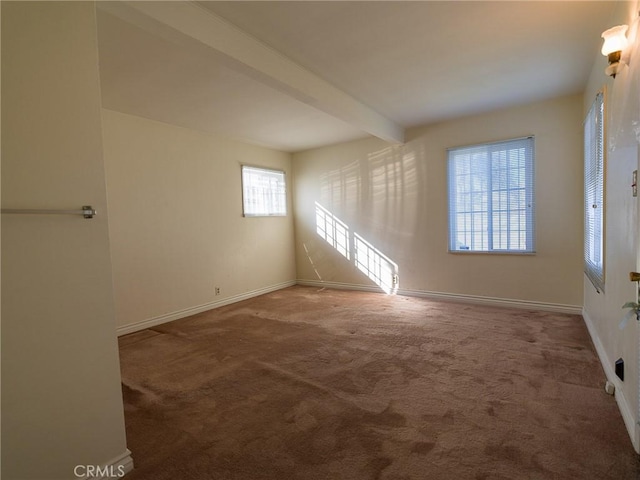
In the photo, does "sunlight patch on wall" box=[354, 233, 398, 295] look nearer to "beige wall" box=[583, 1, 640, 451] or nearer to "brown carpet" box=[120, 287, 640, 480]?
"brown carpet" box=[120, 287, 640, 480]

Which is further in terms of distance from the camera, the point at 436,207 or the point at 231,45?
the point at 436,207

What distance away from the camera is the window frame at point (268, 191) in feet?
17.3

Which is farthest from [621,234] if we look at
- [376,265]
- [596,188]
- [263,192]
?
[263,192]

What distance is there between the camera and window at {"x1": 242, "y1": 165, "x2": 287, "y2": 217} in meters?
5.35

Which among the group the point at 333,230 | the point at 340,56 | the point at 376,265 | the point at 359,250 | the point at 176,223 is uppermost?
the point at 340,56

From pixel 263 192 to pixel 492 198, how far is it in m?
3.50

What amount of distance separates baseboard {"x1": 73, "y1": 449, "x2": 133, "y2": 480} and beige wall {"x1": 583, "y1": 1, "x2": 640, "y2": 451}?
8.11ft

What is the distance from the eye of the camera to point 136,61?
265 cm

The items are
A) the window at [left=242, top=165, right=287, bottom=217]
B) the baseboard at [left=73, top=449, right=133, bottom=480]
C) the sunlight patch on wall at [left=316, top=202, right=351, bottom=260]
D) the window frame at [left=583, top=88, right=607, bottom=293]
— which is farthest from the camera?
the sunlight patch on wall at [left=316, top=202, right=351, bottom=260]

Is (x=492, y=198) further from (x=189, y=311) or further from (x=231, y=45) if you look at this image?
(x=189, y=311)

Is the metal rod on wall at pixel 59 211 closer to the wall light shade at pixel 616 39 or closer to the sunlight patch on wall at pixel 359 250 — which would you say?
the wall light shade at pixel 616 39

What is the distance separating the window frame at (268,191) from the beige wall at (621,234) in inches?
172

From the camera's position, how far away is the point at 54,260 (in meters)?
1.40

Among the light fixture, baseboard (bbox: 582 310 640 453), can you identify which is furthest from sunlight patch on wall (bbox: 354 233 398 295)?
the light fixture
